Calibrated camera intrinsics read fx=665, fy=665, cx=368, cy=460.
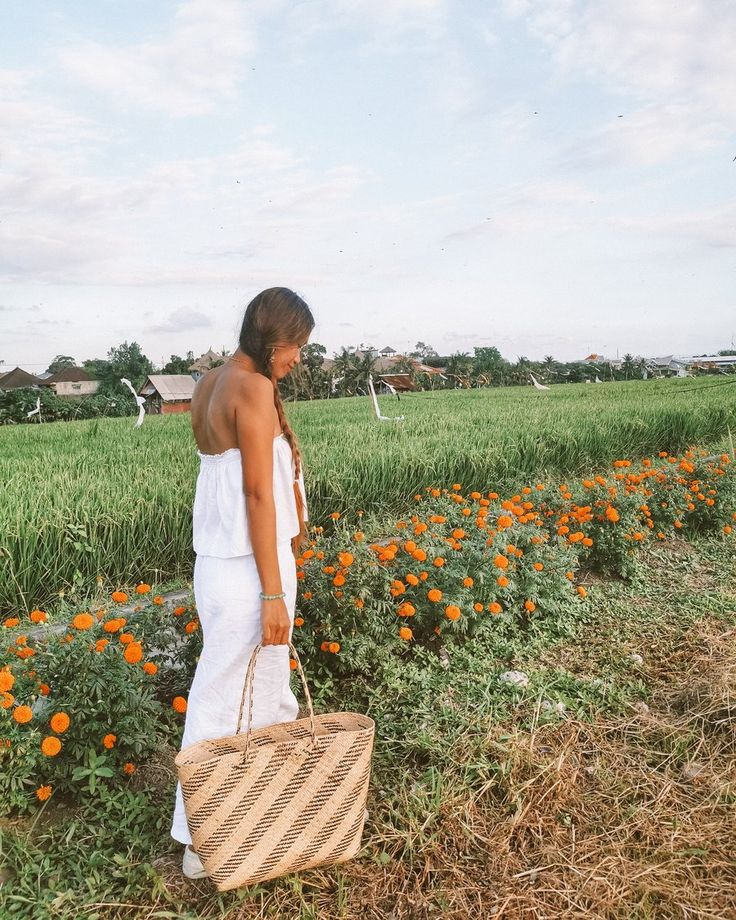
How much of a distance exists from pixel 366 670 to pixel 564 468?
18.5 feet

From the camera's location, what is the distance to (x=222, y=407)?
6.04 ft

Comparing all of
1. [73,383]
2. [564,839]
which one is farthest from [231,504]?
[73,383]

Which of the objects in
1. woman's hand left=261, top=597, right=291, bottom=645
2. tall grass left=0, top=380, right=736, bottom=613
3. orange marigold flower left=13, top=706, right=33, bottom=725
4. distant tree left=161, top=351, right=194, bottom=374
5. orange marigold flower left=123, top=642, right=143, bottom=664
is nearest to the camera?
woman's hand left=261, top=597, right=291, bottom=645

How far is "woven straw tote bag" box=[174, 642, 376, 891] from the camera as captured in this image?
70.4 inches

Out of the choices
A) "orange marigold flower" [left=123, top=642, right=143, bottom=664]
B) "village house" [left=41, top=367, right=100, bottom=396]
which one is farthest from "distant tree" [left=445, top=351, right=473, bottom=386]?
"orange marigold flower" [left=123, top=642, right=143, bottom=664]

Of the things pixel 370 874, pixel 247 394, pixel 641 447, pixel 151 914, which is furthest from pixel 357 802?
pixel 641 447

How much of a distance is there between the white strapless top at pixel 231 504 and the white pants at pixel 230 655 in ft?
0.14

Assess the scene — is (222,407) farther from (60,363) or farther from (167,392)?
(60,363)

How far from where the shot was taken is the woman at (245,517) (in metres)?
1.83

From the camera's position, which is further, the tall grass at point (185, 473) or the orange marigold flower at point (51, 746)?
the tall grass at point (185, 473)

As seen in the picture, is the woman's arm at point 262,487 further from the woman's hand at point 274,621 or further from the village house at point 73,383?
the village house at point 73,383

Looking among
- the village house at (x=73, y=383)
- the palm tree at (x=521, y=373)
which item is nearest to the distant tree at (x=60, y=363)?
the village house at (x=73, y=383)

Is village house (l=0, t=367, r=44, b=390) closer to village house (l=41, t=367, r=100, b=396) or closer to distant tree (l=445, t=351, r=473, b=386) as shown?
village house (l=41, t=367, r=100, b=396)

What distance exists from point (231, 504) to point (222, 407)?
0.28 metres
